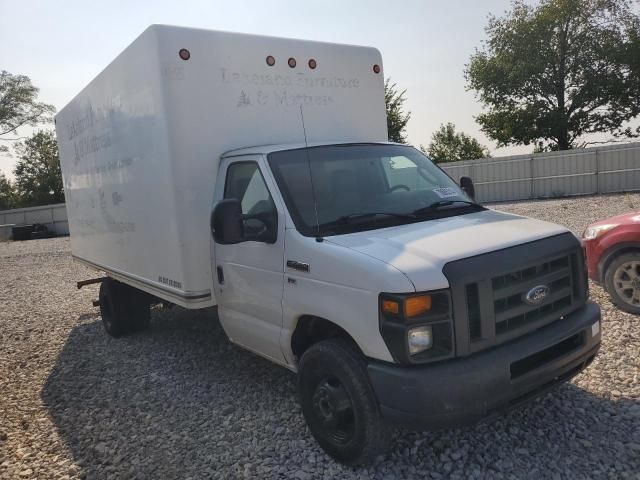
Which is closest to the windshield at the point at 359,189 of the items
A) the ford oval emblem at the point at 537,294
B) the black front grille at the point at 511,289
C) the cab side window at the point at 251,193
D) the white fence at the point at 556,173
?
the cab side window at the point at 251,193

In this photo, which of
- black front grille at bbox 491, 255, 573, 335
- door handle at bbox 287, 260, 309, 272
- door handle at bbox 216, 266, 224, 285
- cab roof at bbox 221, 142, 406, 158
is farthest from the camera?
door handle at bbox 216, 266, 224, 285

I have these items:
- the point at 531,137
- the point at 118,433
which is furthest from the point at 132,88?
the point at 531,137

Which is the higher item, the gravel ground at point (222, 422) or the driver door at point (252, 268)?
the driver door at point (252, 268)

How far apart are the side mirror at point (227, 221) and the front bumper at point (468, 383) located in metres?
1.32

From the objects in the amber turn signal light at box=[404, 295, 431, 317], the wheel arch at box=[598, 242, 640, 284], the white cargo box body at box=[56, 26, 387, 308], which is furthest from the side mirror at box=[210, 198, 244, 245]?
the wheel arch at box=[598, 242, 640, 284]

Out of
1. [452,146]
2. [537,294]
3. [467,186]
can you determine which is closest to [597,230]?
[467,186]

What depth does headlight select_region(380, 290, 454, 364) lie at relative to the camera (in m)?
2.90

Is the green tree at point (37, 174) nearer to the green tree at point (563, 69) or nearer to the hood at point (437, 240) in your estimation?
the green tree at point (563, 69)

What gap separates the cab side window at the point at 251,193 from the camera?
155 inches

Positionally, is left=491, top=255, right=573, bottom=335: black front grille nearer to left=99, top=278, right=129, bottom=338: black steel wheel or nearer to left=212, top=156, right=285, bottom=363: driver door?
left=212, top=156, right=285, bottom=363: driver door

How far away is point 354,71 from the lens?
220 inches

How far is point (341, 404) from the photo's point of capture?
3.34 metres

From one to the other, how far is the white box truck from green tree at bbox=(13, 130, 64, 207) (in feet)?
141

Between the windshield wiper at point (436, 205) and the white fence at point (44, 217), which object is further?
the white fence at point (44, 217)
